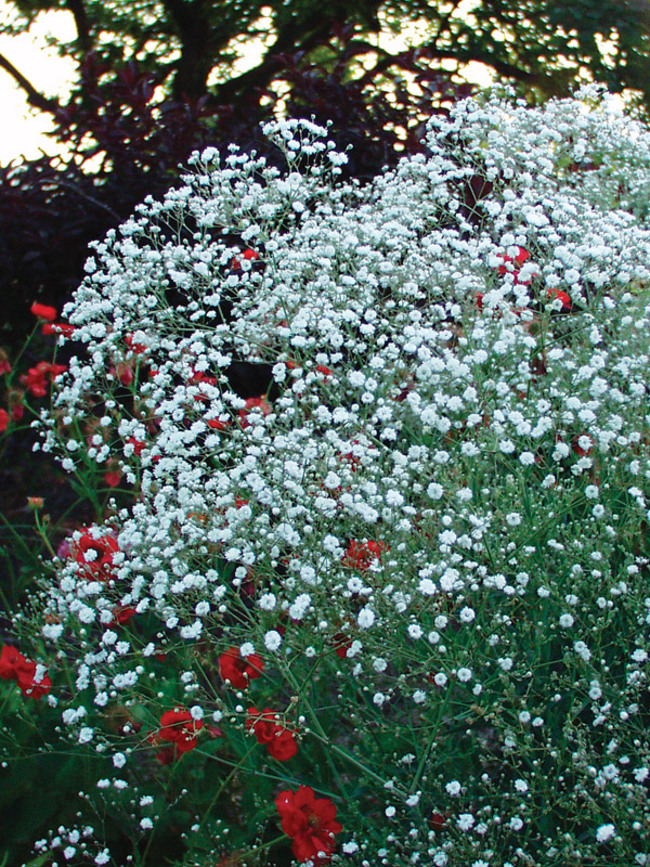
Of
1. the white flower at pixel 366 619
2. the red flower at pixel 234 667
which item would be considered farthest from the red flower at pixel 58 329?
the white flower at pixel 366 619

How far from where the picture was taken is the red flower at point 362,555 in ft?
7.55

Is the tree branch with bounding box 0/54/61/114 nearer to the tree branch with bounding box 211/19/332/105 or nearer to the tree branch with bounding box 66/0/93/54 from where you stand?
the tree branch with bounding box 66/0/93/54

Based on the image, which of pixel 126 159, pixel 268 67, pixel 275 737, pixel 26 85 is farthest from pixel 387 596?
pixel 26 85

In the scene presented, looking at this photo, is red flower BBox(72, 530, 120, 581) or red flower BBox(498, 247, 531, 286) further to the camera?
red flower BBox(498, 247, 531, 286)

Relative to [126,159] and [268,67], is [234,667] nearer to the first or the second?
[126,159]

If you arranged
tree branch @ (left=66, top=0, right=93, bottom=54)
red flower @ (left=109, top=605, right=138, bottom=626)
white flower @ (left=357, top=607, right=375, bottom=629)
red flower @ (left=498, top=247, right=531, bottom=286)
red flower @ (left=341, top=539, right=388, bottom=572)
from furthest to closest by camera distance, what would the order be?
tree branch @ (left=66, top=0, right=93, bottom=54) < red flower @ (left=498, top=247, right=531, bottom=286) < red flower @ (left=109, top=605, right=138, bottom=626) < red flower @ (left=341, top=539, right=388, bottom=572) < white flower @ (left=357, top=607, right=375, bottom=629)

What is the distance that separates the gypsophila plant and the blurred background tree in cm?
230

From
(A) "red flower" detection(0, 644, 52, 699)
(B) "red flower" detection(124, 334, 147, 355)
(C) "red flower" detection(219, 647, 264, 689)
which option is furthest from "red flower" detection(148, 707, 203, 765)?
(B) "red flower" detection(124, 334, 147, 355)

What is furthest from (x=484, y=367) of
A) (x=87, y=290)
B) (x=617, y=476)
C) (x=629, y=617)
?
(x=87, y=290)

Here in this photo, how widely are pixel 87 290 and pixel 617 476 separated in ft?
6.41

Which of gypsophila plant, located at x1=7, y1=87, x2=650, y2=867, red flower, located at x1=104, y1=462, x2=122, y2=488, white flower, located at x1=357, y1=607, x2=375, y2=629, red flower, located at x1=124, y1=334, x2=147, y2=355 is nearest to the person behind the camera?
white flower, located at x1=357, y1=607, x2=375, y2=629

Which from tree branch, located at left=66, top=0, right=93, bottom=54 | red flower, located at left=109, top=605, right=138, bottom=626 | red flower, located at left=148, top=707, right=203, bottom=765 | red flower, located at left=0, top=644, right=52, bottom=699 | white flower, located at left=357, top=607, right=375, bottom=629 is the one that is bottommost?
red flower, located at left=0, top=644, right=52, bottom=699

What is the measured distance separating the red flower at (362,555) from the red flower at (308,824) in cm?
58

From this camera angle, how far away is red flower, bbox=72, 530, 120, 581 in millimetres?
2602
